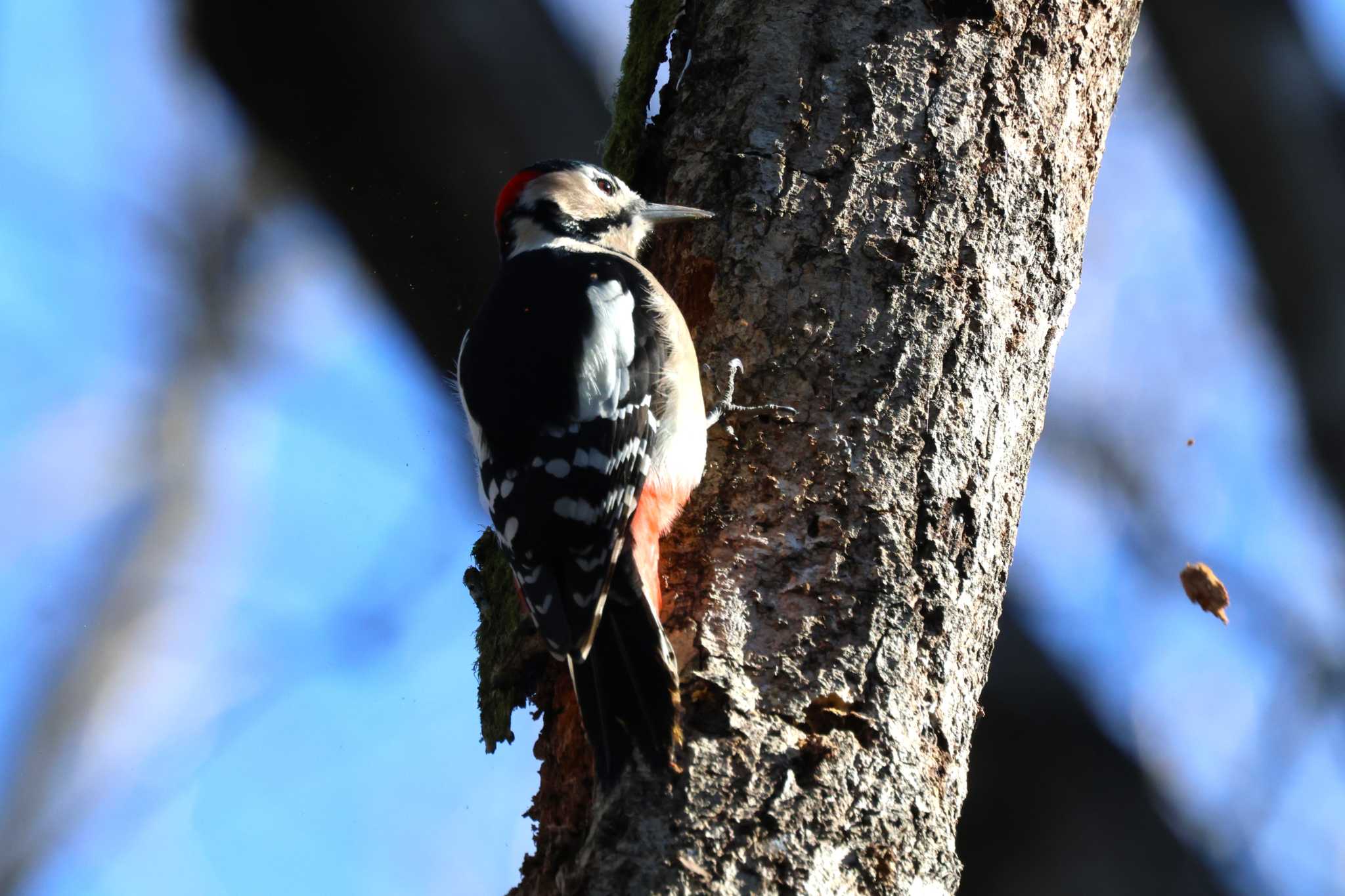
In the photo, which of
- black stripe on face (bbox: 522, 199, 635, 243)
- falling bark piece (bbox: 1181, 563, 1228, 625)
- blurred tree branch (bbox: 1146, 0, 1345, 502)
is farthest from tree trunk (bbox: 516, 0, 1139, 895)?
blurred tree branch (bbox: 1146, 0, 1345, 502)

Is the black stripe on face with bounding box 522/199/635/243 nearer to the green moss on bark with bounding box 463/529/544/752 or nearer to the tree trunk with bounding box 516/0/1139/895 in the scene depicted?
the tree trunk with bounding box 516/0/1139/895

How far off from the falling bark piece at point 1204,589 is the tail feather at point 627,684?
173cm

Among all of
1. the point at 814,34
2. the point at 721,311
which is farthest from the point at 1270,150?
the point at 721,311

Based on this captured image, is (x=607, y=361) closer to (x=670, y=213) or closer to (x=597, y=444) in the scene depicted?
(x=597, y=444)

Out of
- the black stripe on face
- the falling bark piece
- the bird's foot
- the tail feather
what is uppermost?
the bird's foot

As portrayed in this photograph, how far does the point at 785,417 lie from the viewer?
230 centimetres

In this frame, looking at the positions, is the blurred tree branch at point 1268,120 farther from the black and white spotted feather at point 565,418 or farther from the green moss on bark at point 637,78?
the black and white spotted feather at point 565,418

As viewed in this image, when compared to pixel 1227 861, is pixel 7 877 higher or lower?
lower

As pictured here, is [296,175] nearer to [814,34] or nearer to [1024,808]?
[814,34]

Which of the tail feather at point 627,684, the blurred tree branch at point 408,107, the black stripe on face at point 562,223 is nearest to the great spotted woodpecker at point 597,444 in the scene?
the tail feather at point 627,684

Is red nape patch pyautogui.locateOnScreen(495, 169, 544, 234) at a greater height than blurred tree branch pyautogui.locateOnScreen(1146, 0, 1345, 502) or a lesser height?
lesser

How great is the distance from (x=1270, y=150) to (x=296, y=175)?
10.2 ft

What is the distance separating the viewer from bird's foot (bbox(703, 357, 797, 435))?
2312mm

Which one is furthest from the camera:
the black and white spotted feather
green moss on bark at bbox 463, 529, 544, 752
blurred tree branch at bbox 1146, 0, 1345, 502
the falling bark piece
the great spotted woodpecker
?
blurred tree branch at bbox 1146, 0, 1345, 502
